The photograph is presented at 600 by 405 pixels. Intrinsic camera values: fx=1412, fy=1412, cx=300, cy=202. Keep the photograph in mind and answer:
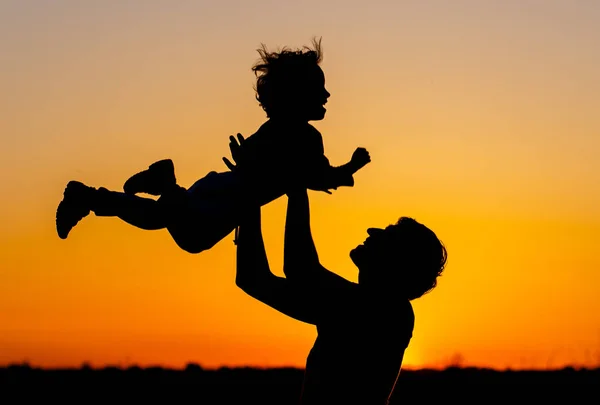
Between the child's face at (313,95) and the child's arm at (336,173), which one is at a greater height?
the child's face at (313,95)

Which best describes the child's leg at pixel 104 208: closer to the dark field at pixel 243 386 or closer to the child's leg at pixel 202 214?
the child's leg at pixel 202 214

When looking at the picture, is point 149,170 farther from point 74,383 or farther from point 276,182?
point 74,383

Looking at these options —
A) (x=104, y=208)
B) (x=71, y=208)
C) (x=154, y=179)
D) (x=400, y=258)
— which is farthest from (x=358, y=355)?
Result: (x=71, y=208)

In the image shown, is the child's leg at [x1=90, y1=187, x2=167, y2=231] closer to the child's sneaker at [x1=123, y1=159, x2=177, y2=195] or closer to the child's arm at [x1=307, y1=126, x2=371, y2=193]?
the child's sneaker at [x1=123, y1=159, x2=177, y2=195]

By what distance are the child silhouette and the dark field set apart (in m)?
8.80

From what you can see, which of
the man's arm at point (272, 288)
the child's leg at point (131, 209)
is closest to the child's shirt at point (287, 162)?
the man's arm at point (272, 288)

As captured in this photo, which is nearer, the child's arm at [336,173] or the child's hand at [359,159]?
the child's arm at [336,173]

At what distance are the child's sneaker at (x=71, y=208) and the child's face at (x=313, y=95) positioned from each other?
1.18 m

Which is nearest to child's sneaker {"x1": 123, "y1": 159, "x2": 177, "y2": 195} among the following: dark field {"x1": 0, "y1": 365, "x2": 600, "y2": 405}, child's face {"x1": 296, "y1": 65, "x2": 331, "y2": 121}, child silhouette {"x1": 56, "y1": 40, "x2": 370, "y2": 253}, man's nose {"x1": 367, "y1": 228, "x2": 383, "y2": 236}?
child silhouette {"x1": 56, "y1": 40, "x2": 370, "y2": 253}

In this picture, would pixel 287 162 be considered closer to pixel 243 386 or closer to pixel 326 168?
pixel 326 168

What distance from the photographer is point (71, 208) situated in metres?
7.41

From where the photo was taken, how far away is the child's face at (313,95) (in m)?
7.39

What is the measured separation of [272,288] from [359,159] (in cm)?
100

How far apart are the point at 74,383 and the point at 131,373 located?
2.40ft
